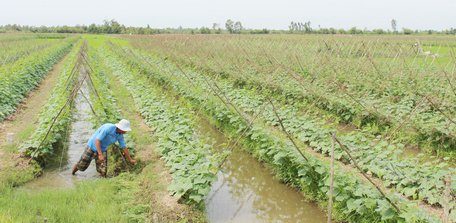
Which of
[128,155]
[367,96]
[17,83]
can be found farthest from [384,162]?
[17,83]

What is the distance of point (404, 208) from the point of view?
16.7ft

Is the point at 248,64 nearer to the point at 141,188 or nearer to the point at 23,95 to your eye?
the point at 23,95

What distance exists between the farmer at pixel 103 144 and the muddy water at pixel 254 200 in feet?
6.15

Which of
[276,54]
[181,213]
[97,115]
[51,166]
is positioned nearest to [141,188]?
[181,213]

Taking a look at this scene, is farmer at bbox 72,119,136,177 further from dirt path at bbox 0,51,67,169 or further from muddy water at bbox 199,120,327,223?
muddy water at bbox 199,120,327,223

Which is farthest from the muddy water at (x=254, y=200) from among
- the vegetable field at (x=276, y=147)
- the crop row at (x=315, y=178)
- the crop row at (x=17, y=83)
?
the crop row at (x=17, y=83)

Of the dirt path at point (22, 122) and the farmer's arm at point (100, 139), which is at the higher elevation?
the farmer's arm at point (100, 139)

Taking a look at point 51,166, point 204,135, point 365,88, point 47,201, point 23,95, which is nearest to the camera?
point 47,201

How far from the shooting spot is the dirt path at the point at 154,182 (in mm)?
5797

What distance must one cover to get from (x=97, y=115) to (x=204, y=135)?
291cm

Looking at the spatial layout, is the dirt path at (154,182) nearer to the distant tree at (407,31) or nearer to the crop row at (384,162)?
the crop row at (384,162)

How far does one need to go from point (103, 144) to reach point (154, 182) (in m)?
1.33

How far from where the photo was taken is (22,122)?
10.8 m

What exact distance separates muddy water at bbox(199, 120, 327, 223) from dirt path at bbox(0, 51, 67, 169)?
4.04 m
